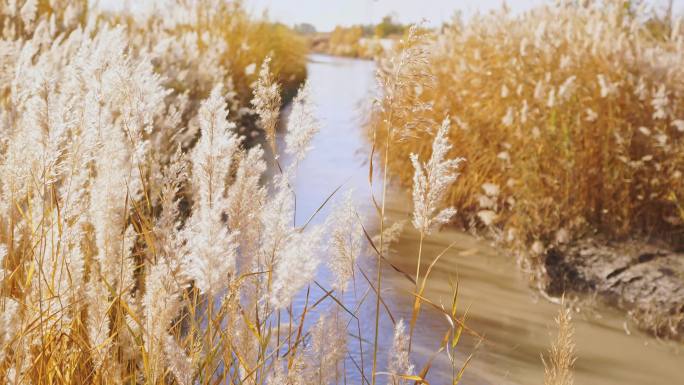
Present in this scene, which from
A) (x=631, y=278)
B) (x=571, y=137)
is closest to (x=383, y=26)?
(x=571, y=137)

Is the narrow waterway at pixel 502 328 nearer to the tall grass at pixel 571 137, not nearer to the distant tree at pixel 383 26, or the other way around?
the tall grass at pixel 571 137

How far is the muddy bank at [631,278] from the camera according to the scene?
4.05 metres

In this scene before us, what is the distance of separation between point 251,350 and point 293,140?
0.47 meters

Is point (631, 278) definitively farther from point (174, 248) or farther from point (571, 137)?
point (174, 248)

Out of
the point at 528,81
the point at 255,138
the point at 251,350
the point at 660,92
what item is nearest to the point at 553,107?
the point at 528,81

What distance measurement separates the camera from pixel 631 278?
4359mm

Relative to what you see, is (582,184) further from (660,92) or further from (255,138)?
(255,138)

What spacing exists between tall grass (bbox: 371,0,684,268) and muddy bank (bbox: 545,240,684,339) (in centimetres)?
12

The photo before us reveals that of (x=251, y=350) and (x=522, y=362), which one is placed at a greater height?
(x=251, y=350)

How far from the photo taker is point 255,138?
873cm

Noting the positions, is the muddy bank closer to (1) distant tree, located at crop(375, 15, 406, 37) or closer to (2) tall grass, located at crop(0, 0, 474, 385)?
(2) tall grass, located at crop(0, 0, 474, 385)

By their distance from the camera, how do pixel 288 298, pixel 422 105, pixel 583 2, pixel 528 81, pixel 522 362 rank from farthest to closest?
1. pixel 583 2
2. pixel 528 81
3. pixel 522 362
4. pixel 422 105
5. pixel 288 298

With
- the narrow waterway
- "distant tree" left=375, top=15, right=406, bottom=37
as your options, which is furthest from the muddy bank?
"distant tree" left=375, top=15, right=406, bottom=37

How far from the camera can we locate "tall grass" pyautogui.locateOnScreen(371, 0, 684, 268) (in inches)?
182
